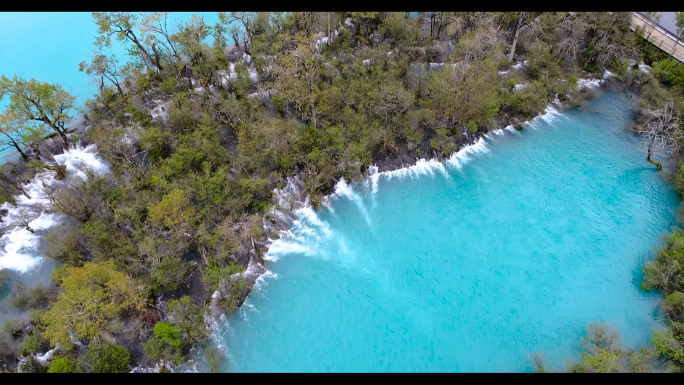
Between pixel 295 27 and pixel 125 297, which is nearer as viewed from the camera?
pixel 125 297

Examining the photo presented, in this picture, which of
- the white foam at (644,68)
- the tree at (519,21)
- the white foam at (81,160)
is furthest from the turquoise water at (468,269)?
the white foam at (81,160)

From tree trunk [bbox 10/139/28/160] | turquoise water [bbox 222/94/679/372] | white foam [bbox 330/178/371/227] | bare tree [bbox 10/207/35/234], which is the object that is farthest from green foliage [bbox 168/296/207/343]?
tree trunk [bbox 10/139/28/160]

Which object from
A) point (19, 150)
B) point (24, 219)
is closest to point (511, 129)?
point (24, 219)

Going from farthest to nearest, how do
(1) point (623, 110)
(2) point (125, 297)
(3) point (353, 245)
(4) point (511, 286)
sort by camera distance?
(1) point (623, 110) < (3) point (353, 245) < (4) point (511, 286) < (2) point (125, 297)
